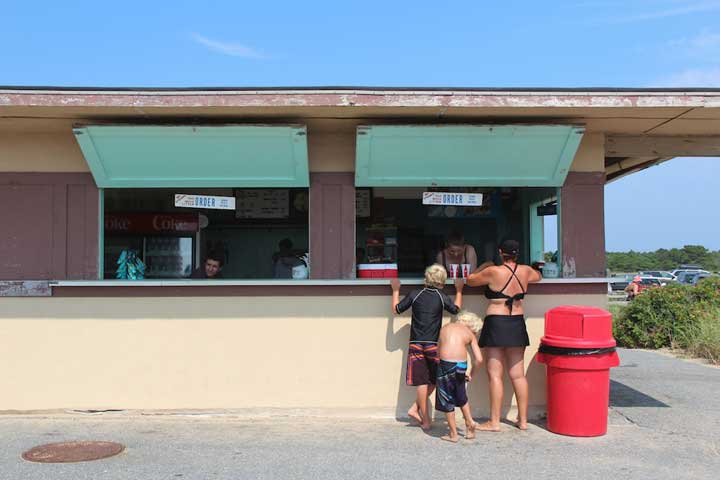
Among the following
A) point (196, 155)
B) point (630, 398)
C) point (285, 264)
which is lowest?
point (630, 398)

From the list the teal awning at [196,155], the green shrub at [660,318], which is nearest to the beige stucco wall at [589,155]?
the teal awning at [196,155]

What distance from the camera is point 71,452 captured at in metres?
5.64

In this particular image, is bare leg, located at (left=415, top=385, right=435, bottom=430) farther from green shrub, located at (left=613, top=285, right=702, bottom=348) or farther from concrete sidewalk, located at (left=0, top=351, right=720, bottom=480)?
green shrub, located at (left=613, top=285, right=702, bottom=348)

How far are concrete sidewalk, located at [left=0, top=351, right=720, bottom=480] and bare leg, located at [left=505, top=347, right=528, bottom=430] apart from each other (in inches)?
6.5

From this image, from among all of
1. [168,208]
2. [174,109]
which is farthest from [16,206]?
[168,208]

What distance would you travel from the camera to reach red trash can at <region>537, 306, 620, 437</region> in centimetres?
608

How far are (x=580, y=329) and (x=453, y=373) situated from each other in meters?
1.19

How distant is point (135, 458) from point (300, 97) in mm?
3264

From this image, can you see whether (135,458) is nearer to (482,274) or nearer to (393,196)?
(482,274)

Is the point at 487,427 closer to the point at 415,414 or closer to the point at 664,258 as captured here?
the point at 415,414

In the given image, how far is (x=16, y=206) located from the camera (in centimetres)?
692

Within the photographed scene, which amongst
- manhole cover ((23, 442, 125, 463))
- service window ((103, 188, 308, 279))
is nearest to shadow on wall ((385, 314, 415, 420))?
manhole cover ((23, 442, 125, 463))

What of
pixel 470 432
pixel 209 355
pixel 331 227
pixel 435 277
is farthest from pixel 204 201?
pixel 470 432

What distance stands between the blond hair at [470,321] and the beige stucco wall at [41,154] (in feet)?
13.0
